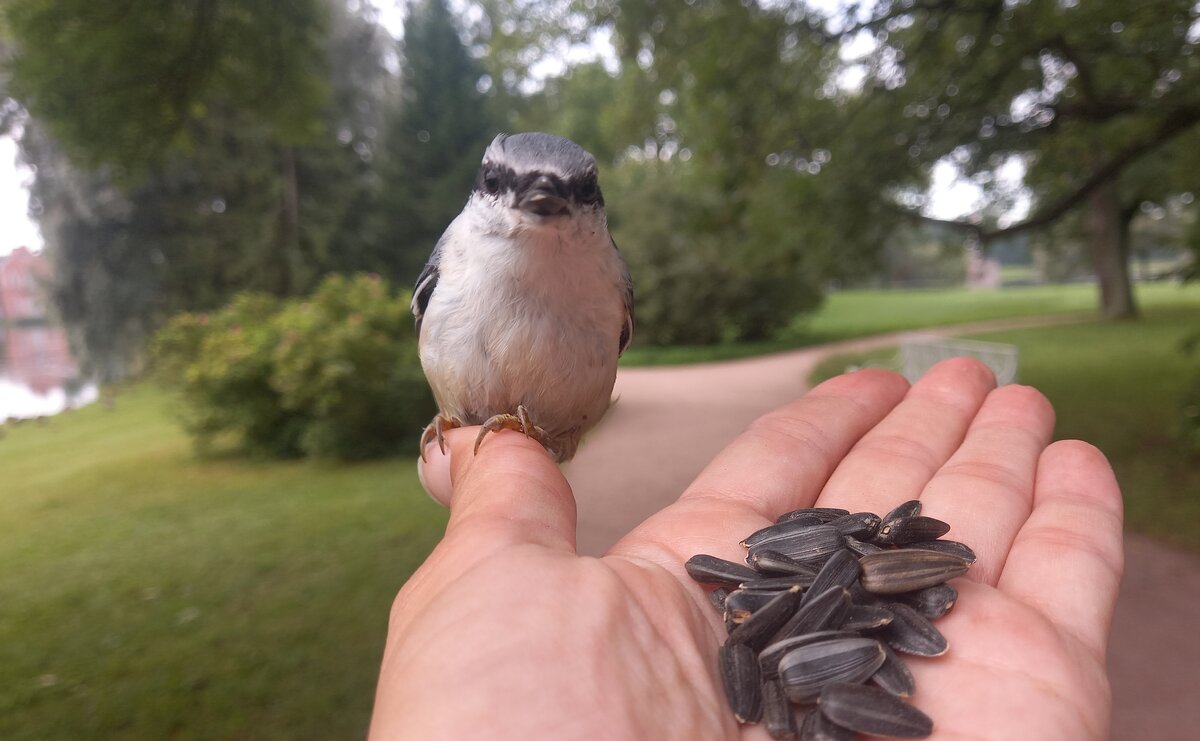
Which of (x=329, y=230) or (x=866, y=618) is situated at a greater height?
(x=329, y=230)

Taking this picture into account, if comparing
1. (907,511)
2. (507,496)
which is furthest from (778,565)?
(507,496)

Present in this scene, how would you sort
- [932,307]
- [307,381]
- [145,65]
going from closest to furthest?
A: [145,65] < [307,381] < [932,307]

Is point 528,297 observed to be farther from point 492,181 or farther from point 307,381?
point 307,381

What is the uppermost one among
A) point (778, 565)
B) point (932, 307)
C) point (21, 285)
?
point (21, 285)

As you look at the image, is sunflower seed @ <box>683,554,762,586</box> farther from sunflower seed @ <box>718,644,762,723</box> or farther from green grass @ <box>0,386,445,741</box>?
green grass @ <box>0,386,445,741</box>

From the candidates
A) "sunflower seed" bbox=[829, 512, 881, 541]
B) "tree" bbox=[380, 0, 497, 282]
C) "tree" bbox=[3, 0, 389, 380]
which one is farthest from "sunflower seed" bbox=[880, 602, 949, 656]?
"tree" bbox=[380, 0, 497, 282]
